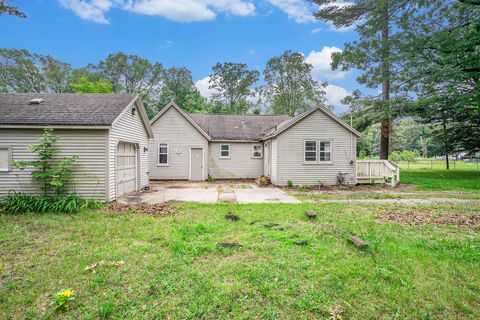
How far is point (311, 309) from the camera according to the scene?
2844 mm

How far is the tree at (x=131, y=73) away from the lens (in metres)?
35.6

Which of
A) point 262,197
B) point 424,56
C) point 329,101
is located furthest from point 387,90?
point 329,101

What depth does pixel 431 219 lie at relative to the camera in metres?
6.82

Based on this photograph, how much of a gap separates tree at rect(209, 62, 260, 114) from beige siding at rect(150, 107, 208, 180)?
20423 millimetres

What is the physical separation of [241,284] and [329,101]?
35116 millimetres

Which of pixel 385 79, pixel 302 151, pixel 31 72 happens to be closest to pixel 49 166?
pixel 302 151

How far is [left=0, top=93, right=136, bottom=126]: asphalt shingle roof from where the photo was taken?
28.3 ft

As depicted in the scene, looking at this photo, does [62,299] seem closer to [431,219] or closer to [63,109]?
[431,219]

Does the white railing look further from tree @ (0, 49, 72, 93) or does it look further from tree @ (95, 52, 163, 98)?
tree @ (0, 49, 72, 93)

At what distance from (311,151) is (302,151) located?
1.77 ft

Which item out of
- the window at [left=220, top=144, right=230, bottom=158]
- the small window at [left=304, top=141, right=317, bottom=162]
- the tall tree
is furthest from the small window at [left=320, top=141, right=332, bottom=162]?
the window at [left=220, top=144, right=230, bottom=158]

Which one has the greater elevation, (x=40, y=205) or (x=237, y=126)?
(x=237, y=126)

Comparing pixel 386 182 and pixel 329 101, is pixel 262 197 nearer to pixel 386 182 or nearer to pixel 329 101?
pixel 386 182

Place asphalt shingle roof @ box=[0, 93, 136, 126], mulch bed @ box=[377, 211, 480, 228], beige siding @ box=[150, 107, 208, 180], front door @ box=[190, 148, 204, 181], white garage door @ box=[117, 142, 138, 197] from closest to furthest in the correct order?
mulch bed @ box=[377, 211, 480, 228]
asphalt shingle roof @ box=[0, 93, 136, 126]
white garage door @ box=[117, 142, 138, 197]
beige siding @ box=[150, 107, 208, 180]
front door @ box=[190, 148, 204, 181]
